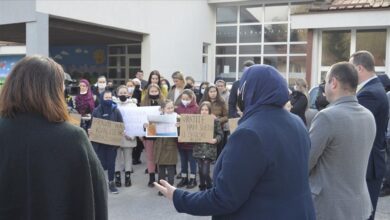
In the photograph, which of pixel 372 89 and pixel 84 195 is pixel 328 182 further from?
pixel 84 195

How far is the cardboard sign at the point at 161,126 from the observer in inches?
286

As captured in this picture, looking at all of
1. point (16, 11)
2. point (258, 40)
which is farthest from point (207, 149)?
point (258, 40)

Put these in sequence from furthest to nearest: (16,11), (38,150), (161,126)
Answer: (16,11)
(161,126)
(38,150)

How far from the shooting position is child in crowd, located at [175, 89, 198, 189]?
24.7ft

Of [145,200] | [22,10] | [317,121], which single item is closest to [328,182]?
[317,121]

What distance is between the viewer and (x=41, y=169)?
210cm

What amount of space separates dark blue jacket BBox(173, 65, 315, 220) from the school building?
9.74 m

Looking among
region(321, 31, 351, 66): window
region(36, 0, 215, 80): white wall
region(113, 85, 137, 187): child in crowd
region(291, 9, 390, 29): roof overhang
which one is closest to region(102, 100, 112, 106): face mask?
region(113, 85, 137, 187): child in crowd

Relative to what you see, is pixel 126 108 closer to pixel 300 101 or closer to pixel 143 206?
pixel 143 206

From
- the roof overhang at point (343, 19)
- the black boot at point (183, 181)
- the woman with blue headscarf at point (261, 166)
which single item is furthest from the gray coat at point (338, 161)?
the roof overhang at point (343, 19)

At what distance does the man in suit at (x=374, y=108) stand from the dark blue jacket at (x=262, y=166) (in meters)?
1.91

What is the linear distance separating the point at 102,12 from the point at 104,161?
23.9 feet

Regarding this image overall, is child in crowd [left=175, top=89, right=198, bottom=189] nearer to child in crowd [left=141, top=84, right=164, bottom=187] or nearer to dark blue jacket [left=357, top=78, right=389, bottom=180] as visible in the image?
child in crowd [left=141, top=84, right=164, bottom=187]

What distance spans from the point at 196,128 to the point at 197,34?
40.7 feet
